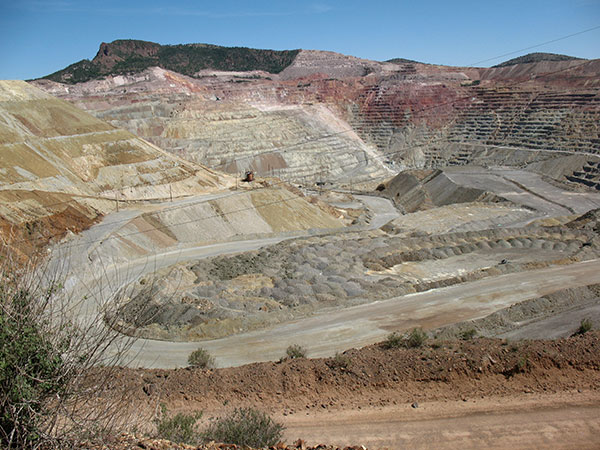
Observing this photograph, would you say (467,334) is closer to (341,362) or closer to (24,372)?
(341,362)

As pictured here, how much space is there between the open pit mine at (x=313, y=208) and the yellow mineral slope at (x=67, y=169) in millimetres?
184

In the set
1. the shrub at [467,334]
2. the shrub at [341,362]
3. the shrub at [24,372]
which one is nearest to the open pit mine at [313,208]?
the shrub at [467,334]

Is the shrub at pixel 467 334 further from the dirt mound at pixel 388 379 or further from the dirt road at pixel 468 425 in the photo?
the dirt road at pixel 468 425

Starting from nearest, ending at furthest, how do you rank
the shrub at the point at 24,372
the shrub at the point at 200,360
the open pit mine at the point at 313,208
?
the shrub at the point at 24,372
the shrub at the point at 200,360
the open pit mine at the point at 313,208

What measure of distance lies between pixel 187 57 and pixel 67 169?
141080mm

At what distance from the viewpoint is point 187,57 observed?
572ft

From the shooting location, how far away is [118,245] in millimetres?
32906

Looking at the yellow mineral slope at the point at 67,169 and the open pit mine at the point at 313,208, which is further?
the yellow mineral slope at the point at 67,169

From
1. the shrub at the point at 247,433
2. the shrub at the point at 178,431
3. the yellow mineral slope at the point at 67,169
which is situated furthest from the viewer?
the yellow mineral slope at the point at 67,169

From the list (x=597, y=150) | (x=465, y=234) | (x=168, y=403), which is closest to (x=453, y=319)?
(x=168, y=403)

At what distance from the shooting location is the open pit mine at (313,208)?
70.1ft

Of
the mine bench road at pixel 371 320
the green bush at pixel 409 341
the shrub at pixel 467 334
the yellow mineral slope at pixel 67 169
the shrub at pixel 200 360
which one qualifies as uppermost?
the yellow mineral slope at pixel 67 169

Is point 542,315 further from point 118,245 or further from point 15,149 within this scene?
point 15,149

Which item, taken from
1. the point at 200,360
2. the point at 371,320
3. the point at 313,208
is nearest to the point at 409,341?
the point at 371,320
